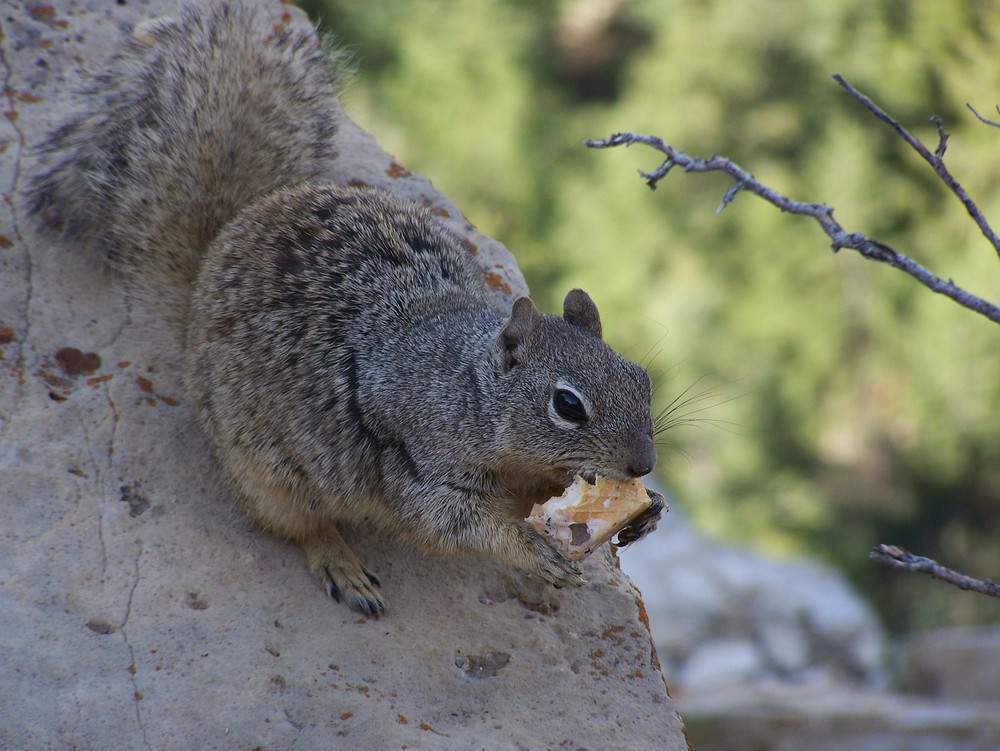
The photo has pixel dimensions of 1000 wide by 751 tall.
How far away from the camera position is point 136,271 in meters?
3.07

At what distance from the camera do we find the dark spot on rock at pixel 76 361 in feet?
9.45

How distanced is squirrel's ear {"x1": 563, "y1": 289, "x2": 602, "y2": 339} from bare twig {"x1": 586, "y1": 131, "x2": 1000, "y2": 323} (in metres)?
0.36

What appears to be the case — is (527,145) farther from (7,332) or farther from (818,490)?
(7,332)

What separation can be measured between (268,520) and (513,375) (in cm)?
69

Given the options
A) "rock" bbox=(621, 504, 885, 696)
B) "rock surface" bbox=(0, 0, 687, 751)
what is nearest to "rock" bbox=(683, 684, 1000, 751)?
"rock" bbox=(621, 504, 885, 696)

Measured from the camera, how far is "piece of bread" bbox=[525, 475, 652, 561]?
8.25 feet

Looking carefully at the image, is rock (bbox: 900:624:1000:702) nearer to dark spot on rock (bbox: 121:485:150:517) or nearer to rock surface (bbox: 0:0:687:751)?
rock surface (bbox: 0:0:687:751)

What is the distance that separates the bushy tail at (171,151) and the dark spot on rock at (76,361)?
0.27 m

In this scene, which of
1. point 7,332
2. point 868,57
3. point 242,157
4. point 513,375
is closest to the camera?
point 513,375

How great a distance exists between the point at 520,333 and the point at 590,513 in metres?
0.43

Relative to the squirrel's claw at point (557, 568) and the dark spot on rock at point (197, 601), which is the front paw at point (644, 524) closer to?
the squirrel's claw at point (557, 568)

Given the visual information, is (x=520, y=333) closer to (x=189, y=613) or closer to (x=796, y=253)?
(x=189, y=613)

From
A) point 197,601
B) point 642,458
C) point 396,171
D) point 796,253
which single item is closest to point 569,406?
point 642,458

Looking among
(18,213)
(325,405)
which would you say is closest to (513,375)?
(325,405)
